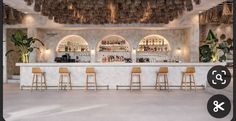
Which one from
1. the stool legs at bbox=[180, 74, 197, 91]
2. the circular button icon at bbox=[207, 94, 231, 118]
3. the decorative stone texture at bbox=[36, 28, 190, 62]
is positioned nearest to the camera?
the circular button icon at bbox=[207, 94, 231, 118]

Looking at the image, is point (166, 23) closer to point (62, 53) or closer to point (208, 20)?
point (208, 20)

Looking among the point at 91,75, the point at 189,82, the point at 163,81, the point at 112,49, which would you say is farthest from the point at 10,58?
the point at 189,82

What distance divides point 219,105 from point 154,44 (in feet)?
43.4

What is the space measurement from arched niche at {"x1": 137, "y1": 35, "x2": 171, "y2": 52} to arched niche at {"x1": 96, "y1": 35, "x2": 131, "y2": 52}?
0.67 meters

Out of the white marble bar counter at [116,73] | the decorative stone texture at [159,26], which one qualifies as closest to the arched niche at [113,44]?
the decorative stone texture at [159,26]

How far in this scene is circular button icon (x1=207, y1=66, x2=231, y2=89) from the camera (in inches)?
83.4

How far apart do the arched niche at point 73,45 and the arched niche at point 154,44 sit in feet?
8.15

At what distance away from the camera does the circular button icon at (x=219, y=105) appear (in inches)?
80.4

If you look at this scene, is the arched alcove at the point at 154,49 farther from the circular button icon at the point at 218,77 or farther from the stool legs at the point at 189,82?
the circular button icon at the point at 218,77

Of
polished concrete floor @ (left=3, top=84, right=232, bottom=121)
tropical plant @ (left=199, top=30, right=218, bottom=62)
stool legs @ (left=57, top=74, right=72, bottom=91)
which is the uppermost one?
tropical plant @ (left=199, top=30, right=218, bottom=62)

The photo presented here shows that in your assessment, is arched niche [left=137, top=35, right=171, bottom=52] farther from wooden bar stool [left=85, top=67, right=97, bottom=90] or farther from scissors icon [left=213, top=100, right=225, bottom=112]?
scissors icon [left=213, top=100, right=225, bottom=112]

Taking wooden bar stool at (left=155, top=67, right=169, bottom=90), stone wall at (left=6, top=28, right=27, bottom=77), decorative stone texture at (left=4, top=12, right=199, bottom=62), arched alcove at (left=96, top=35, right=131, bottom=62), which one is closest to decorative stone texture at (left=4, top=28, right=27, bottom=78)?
stone wall at (left=6, top=28, right=27, bottom=77)

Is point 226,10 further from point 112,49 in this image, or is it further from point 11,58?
point 11,58

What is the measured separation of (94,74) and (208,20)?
17.7ft
